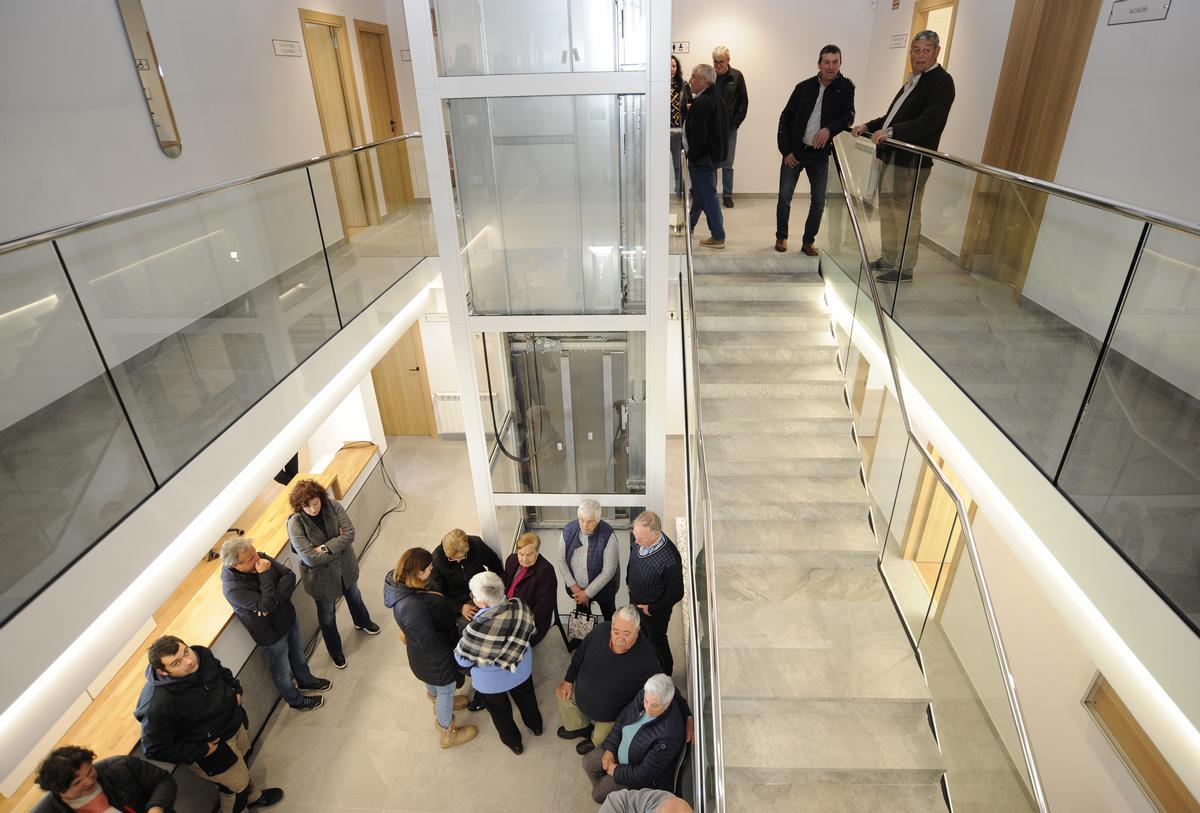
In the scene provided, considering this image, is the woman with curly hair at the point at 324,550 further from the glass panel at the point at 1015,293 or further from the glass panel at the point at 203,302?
the glass panel at the point at 1015,293

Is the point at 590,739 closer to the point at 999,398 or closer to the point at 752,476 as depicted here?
the point at 752,476

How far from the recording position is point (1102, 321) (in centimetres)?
303

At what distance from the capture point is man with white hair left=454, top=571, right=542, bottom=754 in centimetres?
412

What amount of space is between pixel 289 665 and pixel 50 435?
3.10 metres

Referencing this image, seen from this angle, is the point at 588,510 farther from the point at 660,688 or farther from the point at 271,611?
the point at 271,611

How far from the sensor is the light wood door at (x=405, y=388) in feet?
31.1

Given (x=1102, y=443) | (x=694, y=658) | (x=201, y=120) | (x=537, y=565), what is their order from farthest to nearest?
A: (x=201, y=120) < (x=537, y=565) < (x=694, y=658) < (x=1102, y=443)

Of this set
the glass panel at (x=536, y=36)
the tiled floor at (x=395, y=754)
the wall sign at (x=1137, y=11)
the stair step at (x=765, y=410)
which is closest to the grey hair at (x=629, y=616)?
the tiled floor at (x=395, y=754)

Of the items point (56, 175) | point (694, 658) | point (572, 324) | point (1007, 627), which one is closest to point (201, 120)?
point (56, 175)

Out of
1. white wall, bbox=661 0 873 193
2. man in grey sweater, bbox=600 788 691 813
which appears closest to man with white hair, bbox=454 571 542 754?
man in grey sweater, bbox=600 788 691 813

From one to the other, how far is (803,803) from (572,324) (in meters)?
3.39

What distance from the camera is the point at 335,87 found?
8328 mm

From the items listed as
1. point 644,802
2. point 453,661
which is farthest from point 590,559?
point 644,802

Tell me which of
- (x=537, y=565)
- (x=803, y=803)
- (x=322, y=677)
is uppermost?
(x=537, y=565)
